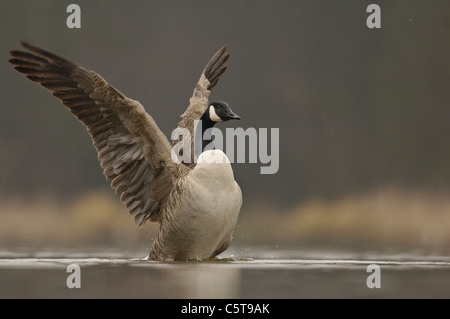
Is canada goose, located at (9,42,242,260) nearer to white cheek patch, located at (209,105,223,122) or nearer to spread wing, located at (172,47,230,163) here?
white cheek patch, located at (209,105,223,122)

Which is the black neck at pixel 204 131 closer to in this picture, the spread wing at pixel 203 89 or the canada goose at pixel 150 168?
the canada goose at pixel 150 168

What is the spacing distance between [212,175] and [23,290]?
2661 mm

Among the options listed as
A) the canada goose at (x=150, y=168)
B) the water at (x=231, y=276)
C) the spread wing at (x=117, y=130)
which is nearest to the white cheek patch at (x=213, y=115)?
the canada goose at (x=150, y=168)

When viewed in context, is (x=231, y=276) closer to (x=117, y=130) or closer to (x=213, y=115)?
(x=213, y=115)

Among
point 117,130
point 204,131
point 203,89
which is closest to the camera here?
point 117,130

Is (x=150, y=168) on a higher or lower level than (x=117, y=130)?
lower

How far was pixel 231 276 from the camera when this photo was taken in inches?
270

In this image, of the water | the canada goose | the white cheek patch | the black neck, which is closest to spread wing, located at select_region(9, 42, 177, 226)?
the canada goose

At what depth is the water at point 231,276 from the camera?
5762 millimetres

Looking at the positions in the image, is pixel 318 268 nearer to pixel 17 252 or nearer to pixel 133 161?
pixel 133 161

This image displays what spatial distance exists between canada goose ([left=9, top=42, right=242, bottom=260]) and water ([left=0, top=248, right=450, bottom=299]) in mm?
343

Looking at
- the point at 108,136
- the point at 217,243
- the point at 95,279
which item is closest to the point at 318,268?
the point at 217,243

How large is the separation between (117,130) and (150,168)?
1.95 ft

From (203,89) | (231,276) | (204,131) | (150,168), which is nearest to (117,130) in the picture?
(150,168)
